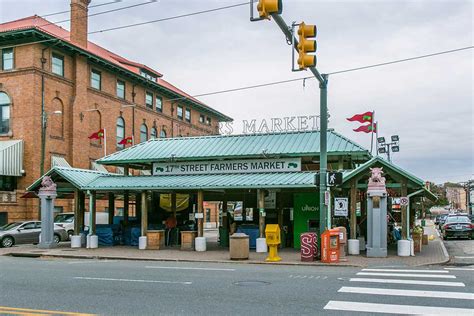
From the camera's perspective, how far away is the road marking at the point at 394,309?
9.05 m

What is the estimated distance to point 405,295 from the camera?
1077 centimetres

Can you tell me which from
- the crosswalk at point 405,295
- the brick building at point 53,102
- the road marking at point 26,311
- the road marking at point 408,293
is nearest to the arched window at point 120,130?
the brick building at point 53,102

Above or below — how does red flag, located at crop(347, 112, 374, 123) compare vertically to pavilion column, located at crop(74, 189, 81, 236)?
above

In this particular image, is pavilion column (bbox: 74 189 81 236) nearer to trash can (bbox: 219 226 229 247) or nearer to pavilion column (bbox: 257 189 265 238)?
trash can (bbox: 219 226 229 247)

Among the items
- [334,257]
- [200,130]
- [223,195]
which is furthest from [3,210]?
[200,130]

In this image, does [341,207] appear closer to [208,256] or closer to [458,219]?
[208,256]

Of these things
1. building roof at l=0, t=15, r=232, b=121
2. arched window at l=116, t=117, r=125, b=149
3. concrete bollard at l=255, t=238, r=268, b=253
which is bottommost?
concrete bollard at l=255, t=238, r=268, b=253

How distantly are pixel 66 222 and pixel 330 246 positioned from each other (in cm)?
1993

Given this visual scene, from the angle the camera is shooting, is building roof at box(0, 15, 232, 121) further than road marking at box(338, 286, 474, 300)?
Yes

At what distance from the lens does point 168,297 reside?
34.7ft

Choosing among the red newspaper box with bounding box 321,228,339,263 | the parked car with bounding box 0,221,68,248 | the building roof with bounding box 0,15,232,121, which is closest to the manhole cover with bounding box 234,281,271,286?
the red newspaper box with bounding box 321,228,339,263

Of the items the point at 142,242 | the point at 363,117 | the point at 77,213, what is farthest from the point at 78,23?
the point at 363,117

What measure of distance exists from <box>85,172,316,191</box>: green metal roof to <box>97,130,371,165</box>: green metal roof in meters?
0.95

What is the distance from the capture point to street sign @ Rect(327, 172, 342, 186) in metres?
18.0
